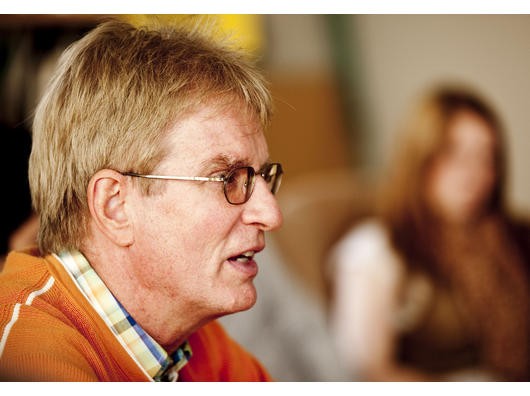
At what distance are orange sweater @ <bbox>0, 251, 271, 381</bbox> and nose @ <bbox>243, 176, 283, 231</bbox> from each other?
8.3 inches

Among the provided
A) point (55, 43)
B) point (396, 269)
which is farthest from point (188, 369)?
point (396, 269)

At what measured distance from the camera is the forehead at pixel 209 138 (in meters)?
0.74

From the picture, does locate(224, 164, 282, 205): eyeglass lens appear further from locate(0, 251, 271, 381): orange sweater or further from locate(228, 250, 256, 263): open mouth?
locate(0, 251, 271, 381): orange sweater

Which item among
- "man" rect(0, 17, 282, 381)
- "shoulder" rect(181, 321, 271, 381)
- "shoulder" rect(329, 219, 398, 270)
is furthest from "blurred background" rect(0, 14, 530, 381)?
"shoulder" rect(181, 321, 271, 381)

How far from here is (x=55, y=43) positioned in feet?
3.63

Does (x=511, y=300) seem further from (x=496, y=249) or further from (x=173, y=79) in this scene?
(x=173, y=79)

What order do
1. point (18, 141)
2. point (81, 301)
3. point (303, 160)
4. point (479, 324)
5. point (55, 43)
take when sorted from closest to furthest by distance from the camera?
point (81, 301) < point (18, 141) < point (55, 43) < point (479, 324) < point (303, 160)

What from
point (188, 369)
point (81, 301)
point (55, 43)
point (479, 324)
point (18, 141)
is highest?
point (55, 43)

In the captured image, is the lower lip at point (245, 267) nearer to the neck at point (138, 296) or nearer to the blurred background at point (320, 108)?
the neck at point (138, 296)

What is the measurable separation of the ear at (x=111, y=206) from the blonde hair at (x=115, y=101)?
14 mm

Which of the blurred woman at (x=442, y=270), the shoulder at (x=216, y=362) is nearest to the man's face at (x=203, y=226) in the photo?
the shoulder at (x=216, y=362)

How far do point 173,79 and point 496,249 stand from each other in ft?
4.70

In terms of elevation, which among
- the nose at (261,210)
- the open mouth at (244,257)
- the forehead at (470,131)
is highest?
the forehead at (470,131)

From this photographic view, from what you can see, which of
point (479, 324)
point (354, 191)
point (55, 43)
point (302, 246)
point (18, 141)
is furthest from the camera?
point (354, 191)
